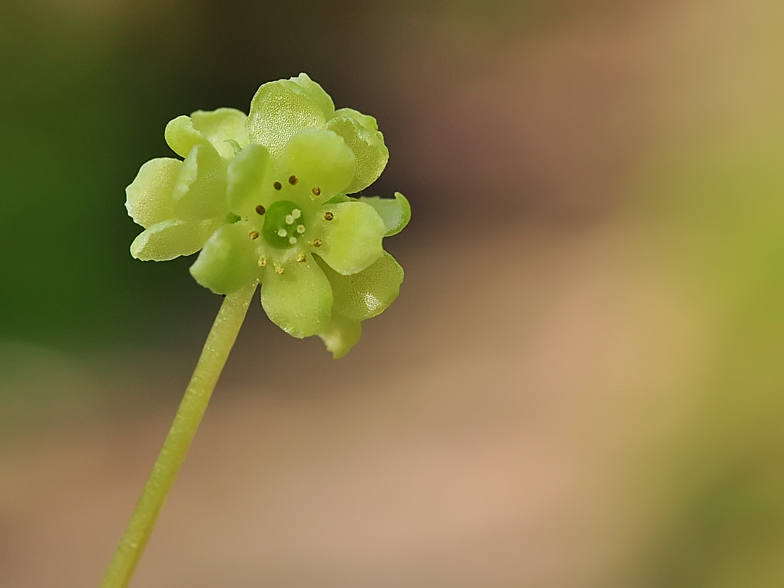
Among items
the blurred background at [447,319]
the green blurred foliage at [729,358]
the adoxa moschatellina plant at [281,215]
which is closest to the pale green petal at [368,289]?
the adoxa moschatellina plant at [281,215]

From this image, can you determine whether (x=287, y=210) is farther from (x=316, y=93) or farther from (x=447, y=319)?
(x=447, y=319)

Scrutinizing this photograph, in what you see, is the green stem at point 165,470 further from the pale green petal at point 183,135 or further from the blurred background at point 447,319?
the blurred background at point 447,319

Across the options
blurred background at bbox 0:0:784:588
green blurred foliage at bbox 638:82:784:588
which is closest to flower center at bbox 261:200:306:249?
blurred background at bbox 0:0:784:588

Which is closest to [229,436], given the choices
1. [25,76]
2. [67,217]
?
[67,217]

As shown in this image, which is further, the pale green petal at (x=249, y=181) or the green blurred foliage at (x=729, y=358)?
the green blurred foliage at (x=729, y=358)

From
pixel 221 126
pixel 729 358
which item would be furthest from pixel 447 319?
pixel 221 126

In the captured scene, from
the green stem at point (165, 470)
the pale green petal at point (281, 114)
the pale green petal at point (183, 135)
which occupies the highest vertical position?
the pale green petal at point (281, 114)

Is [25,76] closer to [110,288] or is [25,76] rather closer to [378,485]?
[110,288]
